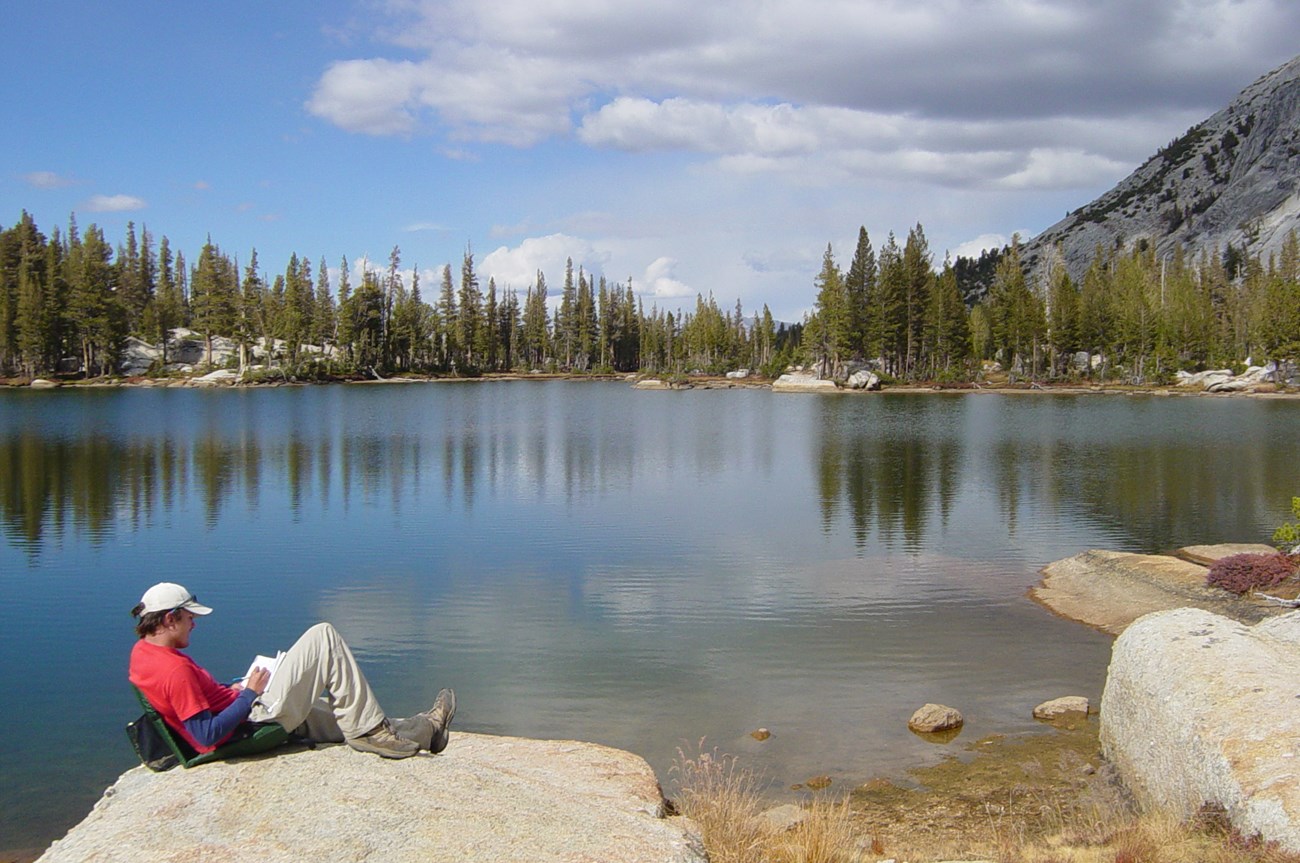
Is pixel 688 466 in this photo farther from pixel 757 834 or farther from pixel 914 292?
pixel 914 292

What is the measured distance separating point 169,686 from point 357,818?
1.86m

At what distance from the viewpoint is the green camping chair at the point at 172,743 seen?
271 inches

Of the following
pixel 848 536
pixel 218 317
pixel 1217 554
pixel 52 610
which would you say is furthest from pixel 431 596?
pixel 218 317

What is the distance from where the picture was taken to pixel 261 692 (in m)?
7.29

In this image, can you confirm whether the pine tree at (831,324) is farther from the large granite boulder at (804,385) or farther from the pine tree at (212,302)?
the pine tree at (212,302)

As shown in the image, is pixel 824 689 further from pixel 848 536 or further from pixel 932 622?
pixel 848 536

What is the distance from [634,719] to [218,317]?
118 meters

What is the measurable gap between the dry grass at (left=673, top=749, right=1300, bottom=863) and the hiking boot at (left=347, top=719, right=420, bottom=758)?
2.49 m

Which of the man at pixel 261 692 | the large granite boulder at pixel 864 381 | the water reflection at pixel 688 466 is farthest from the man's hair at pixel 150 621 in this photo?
the large granite boulder at pixel 864 381

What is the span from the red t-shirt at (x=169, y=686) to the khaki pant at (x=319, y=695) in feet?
1.47

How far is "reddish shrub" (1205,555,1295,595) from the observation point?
59.7 feet

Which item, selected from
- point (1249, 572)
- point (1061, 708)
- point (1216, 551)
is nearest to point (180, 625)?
point (1061, 708)

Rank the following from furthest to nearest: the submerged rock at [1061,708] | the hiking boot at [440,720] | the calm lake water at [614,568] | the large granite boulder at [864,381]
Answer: the large granite boulder at [864,381]
the calm lake water at [614,568]
the submerged rock at [1061,708]
the hiking boot at [440,720]

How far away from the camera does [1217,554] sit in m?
22.0
